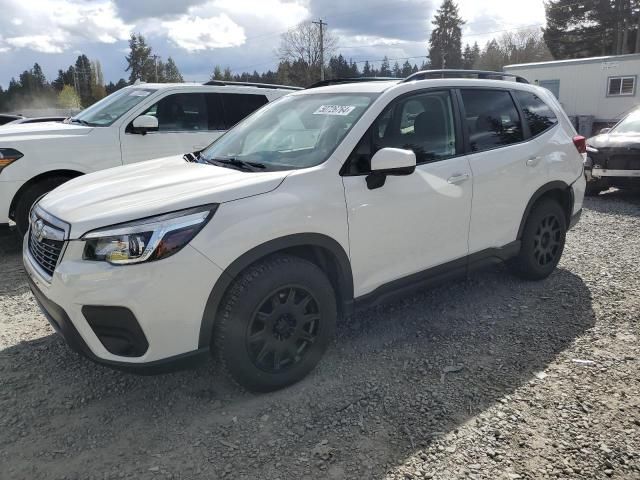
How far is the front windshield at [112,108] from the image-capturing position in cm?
632

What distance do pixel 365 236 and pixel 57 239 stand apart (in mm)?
1719

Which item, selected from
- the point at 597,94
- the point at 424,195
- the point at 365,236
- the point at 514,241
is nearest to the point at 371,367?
the point at 365,236

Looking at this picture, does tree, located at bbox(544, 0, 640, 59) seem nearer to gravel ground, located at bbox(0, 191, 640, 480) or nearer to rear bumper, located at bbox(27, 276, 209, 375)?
gravel ground, located at bbox(0, 191, 640, 480)

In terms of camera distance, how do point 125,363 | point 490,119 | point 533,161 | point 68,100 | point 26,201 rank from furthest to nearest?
point 68,100, point 26,201, point 533,161, point 490,119, point 125,363

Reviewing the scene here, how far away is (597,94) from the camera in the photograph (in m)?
19.7

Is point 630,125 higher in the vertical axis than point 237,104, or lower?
lower

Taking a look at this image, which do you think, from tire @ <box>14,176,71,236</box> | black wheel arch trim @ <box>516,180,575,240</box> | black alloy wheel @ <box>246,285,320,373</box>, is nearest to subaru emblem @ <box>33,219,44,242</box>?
black alloy wheel @ <box>246,285,320,373</box>

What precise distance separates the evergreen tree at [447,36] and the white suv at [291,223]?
212 ft

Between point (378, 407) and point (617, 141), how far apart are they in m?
7.86

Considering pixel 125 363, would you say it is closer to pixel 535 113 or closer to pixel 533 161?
pixel 533 161

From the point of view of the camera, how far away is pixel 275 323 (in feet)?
9.40

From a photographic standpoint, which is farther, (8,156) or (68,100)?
(68,100)

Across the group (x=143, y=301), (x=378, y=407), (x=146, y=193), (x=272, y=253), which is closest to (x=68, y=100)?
(x=146, y=193)

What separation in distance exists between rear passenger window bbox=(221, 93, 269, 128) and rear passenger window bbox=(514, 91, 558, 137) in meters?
3.81
